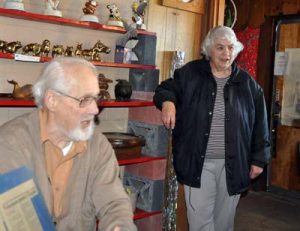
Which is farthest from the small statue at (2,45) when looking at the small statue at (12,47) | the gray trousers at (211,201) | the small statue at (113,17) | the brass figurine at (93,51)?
the gray trousers at (211,201)

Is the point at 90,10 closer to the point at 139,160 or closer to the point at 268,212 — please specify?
the point at 139,160

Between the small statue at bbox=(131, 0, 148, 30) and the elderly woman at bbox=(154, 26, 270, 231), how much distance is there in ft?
1.92

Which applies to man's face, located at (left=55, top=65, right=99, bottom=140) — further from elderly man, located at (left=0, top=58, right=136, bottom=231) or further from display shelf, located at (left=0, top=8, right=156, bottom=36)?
display shelf, located at (left=0, top=8, right=156, bottom=36)

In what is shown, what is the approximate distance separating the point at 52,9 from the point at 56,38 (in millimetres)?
258

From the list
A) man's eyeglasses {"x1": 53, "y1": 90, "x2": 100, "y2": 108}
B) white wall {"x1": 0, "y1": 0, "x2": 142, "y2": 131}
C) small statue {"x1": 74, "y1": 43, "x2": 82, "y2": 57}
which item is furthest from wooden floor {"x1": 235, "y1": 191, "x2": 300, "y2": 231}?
man's eyeglasses {"x1": 53, "y1": 90, "x2": 100, "y2": 108}


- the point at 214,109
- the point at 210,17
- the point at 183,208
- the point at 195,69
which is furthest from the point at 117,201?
the point at 210,17

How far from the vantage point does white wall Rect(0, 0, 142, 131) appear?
246 cm

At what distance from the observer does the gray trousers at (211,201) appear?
2.33 metres

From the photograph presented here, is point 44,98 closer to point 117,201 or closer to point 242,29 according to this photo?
point 117,201

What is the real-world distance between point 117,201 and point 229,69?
1.18m

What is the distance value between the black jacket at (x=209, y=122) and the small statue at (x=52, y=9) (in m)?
0.76

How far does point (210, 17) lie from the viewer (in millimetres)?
3227

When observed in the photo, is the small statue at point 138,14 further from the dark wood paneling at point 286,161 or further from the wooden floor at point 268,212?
the dark wood paneling at point 286,161

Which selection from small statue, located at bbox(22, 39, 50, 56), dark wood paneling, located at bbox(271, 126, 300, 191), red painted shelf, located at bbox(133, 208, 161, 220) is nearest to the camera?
small statue, located at bbox(22, 39, 50, 56)
